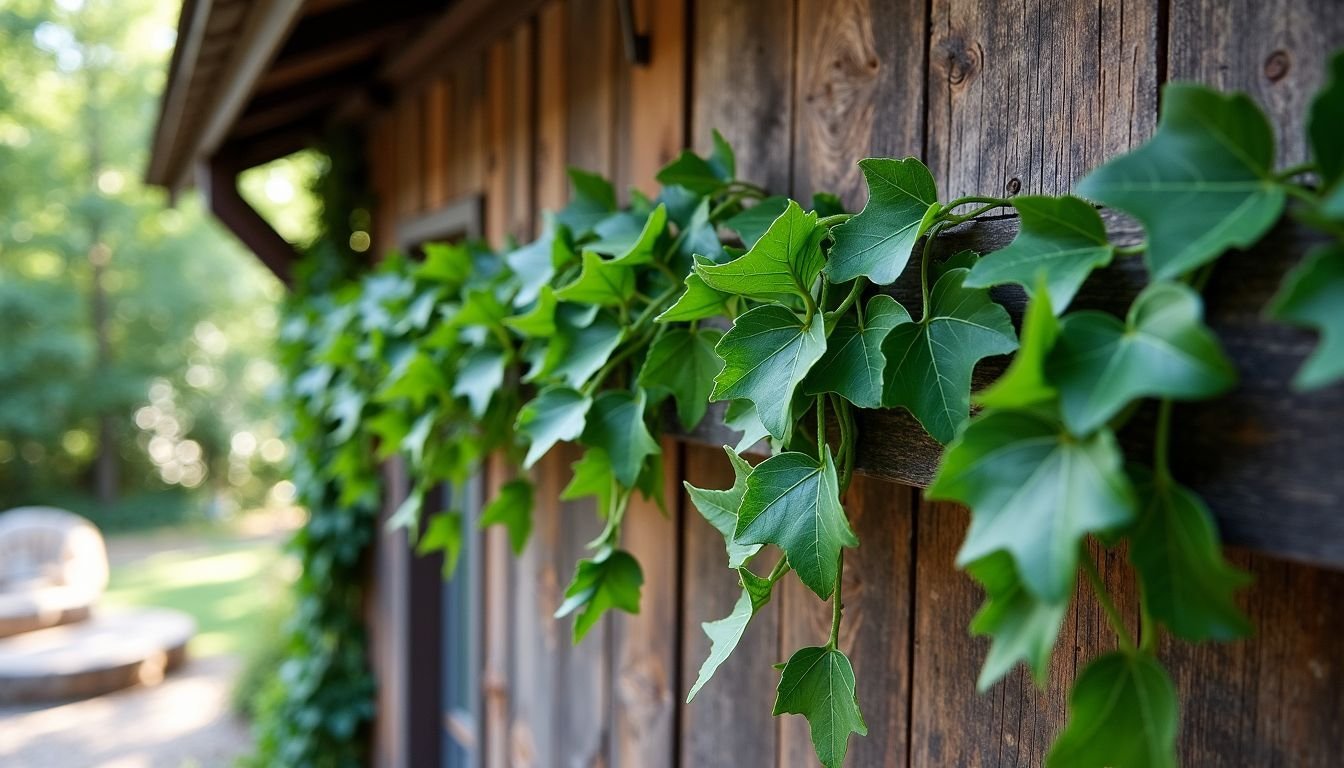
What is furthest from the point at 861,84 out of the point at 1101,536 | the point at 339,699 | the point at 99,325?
the point at 99,325

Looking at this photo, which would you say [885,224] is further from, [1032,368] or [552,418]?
[552,418]

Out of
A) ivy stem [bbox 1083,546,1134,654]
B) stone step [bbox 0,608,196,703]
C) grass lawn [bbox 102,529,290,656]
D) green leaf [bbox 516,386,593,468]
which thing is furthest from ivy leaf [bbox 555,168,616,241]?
stone step [bbox 0,608,196,703]

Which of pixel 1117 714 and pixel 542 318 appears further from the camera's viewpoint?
pixel 542 318

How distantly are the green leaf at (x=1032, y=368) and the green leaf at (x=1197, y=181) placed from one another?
0.20ft

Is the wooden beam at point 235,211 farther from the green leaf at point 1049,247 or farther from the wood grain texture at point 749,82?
the green leaf at point 1049,247

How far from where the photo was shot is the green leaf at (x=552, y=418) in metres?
0.80

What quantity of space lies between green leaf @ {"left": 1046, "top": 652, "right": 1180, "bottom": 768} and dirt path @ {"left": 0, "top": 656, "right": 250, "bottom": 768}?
190 inches

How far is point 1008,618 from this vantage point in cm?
40

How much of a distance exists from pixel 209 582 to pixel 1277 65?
9741 mm

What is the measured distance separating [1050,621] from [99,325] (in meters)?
13.7

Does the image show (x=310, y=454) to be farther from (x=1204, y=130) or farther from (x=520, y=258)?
(x=1204, y=130)

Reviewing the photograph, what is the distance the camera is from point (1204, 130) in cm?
39

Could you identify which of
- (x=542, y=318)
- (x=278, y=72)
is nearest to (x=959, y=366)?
(x=542, y=318)

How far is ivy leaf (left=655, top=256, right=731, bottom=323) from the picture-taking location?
24.5 inches
